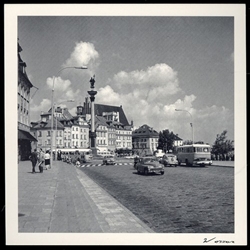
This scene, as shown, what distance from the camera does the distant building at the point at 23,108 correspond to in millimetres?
6918

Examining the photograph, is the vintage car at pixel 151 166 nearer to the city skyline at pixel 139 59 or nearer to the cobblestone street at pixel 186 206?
the cobblestone street at pixel 186 206

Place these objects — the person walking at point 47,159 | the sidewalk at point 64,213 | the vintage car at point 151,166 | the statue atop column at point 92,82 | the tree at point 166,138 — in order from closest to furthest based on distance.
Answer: the sidewalk at point 64,213
the statue atop column at point 92,82
the tree at point 166,138
the person walking at point 47,159
the vintage car at point 151,166

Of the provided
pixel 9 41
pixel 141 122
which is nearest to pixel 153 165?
pixel 141 122

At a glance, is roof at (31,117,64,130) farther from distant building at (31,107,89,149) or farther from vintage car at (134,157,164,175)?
vintage car at (134,157,164,175)

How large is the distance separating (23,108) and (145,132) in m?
3.04

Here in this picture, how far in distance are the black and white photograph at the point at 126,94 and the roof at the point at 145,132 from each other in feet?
0.18

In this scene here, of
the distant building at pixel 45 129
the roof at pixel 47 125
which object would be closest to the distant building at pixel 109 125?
the roof at pixel 47 125

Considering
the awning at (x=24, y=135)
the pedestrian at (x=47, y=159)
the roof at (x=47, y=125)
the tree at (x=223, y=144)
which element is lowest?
the pedestrian at (x=47, y=159)

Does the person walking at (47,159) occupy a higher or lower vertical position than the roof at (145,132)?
lower

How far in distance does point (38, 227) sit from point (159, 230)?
7.36 feet

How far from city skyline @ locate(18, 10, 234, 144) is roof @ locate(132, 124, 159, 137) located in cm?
43

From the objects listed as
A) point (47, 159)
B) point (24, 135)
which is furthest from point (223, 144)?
point (47, 159)

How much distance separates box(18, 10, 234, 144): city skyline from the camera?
22.8ft
